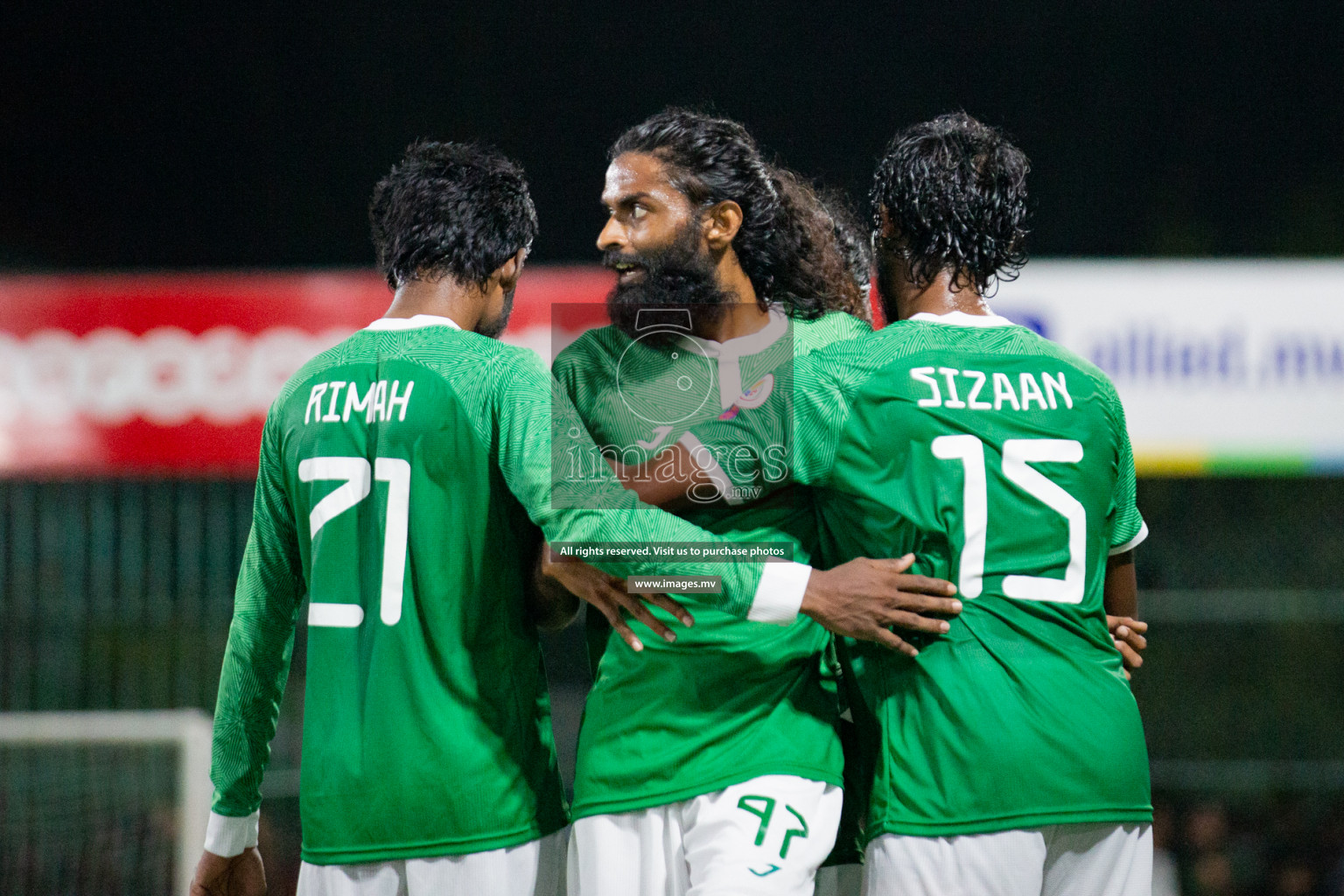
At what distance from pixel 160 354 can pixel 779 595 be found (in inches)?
159

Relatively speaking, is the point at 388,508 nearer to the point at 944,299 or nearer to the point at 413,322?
the point at 413,322

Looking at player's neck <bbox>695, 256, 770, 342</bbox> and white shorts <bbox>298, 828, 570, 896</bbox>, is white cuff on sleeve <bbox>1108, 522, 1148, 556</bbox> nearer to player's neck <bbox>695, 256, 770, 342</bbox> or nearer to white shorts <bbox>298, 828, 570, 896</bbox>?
player's neck <bbox>695, 256, 770, 342</bbox>

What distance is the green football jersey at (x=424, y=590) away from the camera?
201 cm

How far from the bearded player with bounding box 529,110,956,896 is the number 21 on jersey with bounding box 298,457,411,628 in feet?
0.93

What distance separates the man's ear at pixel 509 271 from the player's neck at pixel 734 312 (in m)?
0.38

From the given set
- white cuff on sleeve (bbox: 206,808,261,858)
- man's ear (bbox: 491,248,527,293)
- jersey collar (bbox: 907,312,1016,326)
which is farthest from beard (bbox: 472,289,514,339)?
white cuff on sleeve (bbox: 206,808,261,858)

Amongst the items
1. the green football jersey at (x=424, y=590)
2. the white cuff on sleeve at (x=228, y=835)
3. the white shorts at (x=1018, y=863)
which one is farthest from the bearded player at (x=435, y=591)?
the white shorts at (x=1018, y=863)

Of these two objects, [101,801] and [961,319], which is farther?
[101,801]

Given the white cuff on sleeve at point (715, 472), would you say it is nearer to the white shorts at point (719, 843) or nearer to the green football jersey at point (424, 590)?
the green football jersey at point (424, 590)

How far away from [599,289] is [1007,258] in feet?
10.1

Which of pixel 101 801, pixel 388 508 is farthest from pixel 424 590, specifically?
pixel 101 801

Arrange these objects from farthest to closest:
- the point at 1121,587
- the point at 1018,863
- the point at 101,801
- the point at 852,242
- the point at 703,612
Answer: the point at 101,801 → the point at 852,242 → the point at 1121,587 → the point at 703,612 → the point at 1018,863

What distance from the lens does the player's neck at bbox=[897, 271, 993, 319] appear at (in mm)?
2096

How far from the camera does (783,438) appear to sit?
2.01 metres
